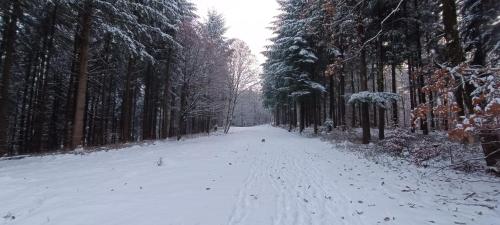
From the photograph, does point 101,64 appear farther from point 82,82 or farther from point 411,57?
point 411,57

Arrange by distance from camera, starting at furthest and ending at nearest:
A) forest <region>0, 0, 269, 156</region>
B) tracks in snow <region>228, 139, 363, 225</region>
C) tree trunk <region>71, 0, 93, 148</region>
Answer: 1. forest <region>0, 0, 269, 156</region>
2. tree trunk <region>71, 0, 93, 148</region>
3. tracks in snow <region>228, 139, 363, 225</region>

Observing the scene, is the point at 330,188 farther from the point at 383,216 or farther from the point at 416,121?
the point at 416,121

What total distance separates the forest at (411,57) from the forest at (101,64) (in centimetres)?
720

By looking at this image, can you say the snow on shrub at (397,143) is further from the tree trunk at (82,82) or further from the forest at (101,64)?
the tree trunk at (82,82)

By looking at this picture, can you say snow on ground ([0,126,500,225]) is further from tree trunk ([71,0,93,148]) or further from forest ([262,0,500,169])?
tree trunk ([71,0,93,148])

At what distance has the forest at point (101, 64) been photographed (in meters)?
13.1

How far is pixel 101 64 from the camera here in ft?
66.5

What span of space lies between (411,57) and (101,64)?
21.1 metres

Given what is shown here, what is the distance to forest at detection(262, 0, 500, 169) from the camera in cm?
415

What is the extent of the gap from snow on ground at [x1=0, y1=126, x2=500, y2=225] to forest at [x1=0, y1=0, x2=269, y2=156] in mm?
7242

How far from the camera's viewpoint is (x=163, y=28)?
776 inches

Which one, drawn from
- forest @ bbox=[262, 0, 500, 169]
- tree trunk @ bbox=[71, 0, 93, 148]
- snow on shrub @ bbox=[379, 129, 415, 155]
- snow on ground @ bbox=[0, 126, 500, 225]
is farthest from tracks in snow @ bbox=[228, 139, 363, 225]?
tree trunk @ bbox=[71, 0, 93, 148]

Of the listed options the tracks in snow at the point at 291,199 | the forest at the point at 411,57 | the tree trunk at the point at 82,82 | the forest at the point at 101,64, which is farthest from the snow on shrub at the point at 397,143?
the tree trunk at the point at 82,82

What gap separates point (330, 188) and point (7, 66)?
14.1 metres
